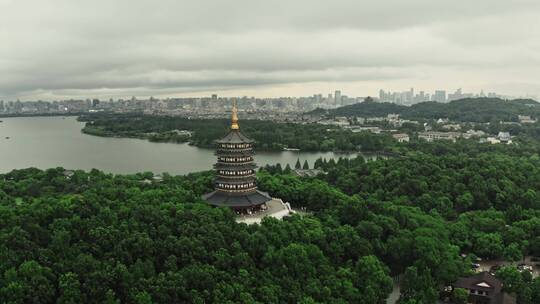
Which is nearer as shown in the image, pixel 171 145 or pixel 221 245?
pixel 221 245

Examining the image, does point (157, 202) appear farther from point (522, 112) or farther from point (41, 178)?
point (522, 112)

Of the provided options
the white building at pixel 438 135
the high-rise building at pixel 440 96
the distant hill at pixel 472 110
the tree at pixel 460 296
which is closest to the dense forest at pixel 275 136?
the white building at pixel 438 135

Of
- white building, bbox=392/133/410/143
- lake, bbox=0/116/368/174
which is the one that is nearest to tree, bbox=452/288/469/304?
lake, bbox=0/116/368/174

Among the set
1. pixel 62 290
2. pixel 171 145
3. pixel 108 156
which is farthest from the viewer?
pixel 171 145

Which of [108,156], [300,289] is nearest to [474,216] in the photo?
[300,289]

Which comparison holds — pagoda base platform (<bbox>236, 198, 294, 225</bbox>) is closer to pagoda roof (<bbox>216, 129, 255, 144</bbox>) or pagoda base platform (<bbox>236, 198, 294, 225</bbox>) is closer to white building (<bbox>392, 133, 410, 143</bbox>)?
pagoda roof (<bbox>216, 129, 255, 144</bbox>)

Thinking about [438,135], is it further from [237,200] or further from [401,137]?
[237,200]

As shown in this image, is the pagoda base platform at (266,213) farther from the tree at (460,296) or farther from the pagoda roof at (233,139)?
the tree at (460,296)
